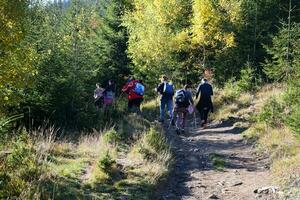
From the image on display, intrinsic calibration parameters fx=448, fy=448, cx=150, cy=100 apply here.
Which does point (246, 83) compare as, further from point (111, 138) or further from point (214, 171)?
point (214, 171)

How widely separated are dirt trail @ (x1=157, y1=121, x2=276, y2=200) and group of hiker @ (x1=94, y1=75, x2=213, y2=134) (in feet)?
3.31

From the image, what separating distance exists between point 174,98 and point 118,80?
15.2 metres

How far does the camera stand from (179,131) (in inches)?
607

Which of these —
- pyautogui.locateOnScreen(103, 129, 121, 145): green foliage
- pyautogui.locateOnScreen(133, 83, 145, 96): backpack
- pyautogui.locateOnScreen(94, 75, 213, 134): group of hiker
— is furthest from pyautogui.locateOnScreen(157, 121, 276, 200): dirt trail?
pyautogui.locateOnScreen(133, 83, 145, 96): backpack

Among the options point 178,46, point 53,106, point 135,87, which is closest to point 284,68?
point 135,87

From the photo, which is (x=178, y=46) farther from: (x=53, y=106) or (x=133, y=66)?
(x=53, y=106)

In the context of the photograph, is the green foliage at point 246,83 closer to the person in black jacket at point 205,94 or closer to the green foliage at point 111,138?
the person in black jacket at point 205,94

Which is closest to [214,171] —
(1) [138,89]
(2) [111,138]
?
(2) [111,138]

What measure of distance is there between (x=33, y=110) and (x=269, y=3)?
59.4 ft

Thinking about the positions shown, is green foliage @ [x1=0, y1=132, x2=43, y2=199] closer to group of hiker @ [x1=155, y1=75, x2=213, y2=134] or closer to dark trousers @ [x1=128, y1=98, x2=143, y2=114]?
group of hiker @ [x1=155, y1=75, x2=213, y2=134]

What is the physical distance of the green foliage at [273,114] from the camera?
1383 cm

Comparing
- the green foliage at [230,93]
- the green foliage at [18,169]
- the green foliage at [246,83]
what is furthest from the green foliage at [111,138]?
the green foliage at [246,83]

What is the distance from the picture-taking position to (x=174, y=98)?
15.8m

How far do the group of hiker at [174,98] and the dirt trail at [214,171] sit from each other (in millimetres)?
1008
